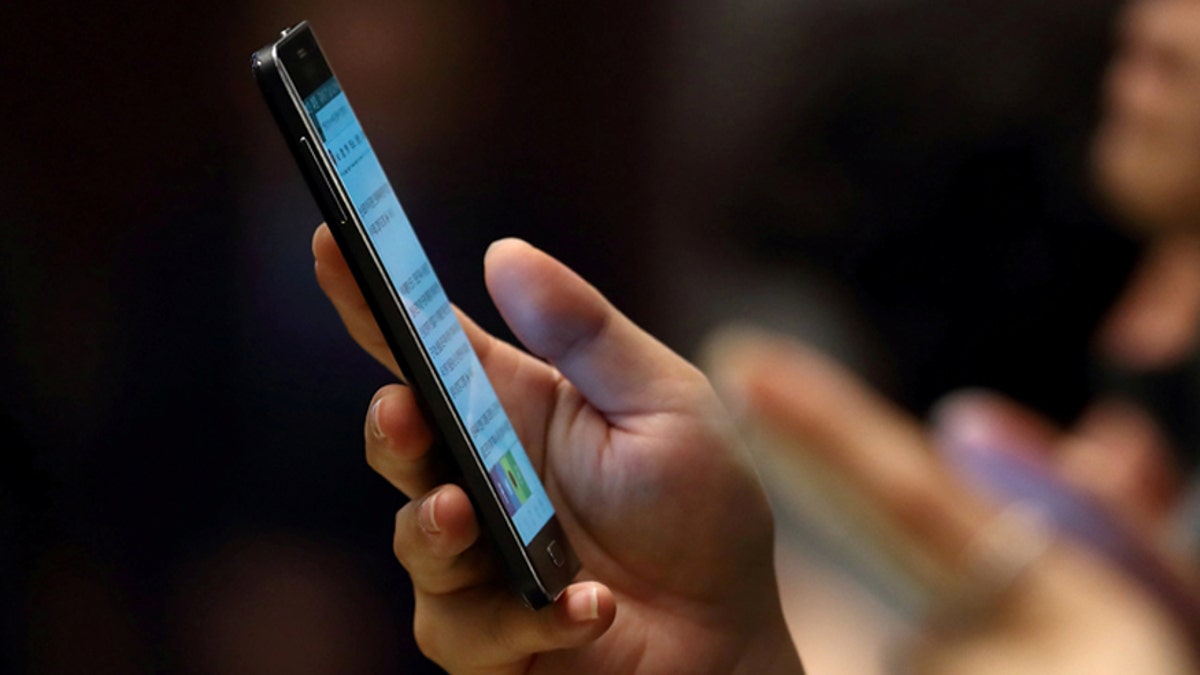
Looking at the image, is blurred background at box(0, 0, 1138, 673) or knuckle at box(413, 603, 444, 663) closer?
knuckle at box(413, 603, 444, 663)

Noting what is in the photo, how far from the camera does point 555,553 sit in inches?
24.1

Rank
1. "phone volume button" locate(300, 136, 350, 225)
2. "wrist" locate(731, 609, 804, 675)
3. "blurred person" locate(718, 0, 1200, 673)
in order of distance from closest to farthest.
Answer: "phone volume button" locate(300, 136, 350, 225) → "wrist" locate(731, 609, 804, 675) → "blurred person" locate(718, 0, 1200, 673)

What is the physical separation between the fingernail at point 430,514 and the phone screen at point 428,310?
3cm

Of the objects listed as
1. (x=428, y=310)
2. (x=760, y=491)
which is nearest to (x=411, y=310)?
(x=428, y=310)

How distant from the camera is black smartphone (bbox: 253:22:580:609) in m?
0.50

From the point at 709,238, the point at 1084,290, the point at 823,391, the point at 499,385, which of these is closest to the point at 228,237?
the point at 499,385

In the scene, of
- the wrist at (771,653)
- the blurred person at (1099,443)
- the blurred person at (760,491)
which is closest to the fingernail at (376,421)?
the blurred person at (760,491)

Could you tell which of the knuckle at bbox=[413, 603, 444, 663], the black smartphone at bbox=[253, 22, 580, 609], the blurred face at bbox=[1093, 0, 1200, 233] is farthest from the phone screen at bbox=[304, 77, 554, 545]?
the blurred face at bbox=[1093, 0, 1200, 233]

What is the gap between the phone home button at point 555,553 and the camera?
0.61 metres

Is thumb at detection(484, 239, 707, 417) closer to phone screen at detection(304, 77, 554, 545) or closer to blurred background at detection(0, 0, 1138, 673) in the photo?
phone screen at detection(304, 77, 554, 545)

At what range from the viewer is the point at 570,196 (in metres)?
0.92

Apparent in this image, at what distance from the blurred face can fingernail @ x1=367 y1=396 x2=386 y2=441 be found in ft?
2.08

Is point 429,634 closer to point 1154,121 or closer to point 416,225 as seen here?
point 416,225

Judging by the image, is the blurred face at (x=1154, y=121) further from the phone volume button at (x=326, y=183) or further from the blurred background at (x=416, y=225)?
the phone volume button at (x=326, y=183)
